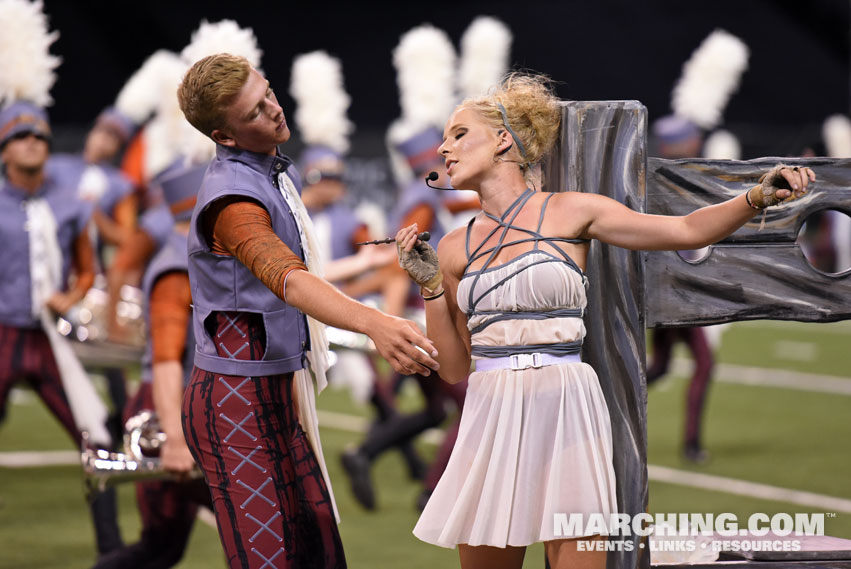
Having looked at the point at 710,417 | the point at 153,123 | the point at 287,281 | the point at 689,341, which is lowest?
the point at 710,417

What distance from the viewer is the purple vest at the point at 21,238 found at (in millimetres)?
5945

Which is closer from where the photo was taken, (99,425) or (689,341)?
(99,425)

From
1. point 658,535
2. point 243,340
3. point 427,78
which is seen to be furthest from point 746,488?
point 243,340

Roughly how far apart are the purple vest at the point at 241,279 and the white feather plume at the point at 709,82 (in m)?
7.22

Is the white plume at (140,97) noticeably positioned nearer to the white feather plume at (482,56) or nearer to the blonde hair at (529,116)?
the white feather plume at (482,56)

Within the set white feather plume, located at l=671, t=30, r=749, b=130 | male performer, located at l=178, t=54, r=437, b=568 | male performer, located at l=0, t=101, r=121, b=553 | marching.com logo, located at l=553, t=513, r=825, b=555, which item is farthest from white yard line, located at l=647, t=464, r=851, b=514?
male performer, located at l=178, t=54, r=437, b=568

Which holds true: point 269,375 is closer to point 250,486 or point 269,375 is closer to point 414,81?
point 250,486

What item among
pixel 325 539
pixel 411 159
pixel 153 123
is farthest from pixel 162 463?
pixel 153 123

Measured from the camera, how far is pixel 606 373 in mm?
3037

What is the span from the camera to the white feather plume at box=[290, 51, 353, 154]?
9195mm

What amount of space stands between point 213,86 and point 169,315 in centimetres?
135

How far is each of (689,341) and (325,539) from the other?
5468mm

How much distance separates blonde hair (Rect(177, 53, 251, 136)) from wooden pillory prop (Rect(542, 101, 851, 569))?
884 millimetres

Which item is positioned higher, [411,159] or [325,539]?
[411,159]
